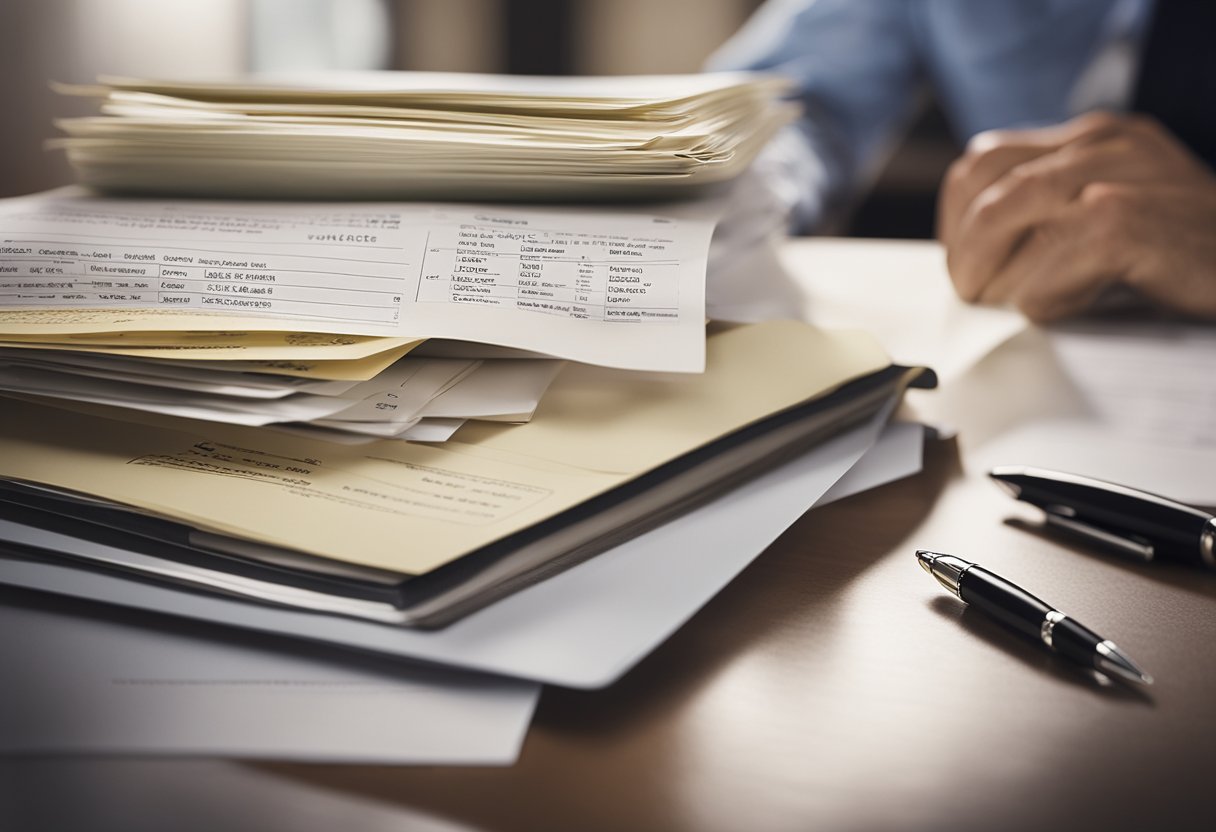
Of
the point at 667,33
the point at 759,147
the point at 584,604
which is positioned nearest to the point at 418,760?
the point at 584,604

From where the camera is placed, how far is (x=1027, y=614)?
31 centimetres

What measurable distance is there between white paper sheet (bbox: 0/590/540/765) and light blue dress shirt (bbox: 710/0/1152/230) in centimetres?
80

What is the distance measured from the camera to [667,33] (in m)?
2.19

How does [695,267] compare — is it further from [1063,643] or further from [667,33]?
[667,33]

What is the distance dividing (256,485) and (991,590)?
0.83 feet

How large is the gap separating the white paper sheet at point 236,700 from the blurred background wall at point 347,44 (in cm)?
58

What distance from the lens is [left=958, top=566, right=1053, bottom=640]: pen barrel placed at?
307mm

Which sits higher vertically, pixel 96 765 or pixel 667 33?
pixel 667 33

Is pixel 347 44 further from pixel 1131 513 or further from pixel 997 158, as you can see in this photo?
pixel 1131 513

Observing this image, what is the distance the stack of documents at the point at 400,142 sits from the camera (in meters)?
0.44

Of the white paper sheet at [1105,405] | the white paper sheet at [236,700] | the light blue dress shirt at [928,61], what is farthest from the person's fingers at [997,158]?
the white paper sheet at [236,700]

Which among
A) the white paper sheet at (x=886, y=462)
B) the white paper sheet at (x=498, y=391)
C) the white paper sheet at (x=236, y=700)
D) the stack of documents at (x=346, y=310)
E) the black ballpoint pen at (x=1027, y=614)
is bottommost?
the white paper sheet at (x=886, y=462)

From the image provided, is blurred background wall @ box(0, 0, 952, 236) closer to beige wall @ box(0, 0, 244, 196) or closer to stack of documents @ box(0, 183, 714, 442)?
beige wall @ box(0, 0, 244, 196)

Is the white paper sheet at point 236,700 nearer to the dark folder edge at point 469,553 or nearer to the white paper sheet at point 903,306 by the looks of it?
the dark folder edge at point 469,553
